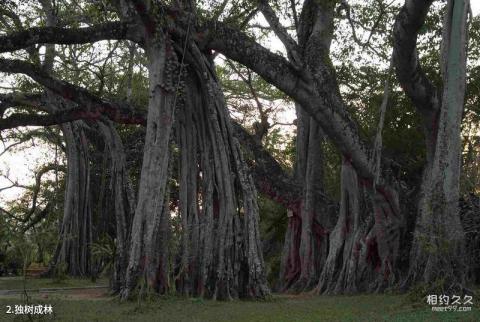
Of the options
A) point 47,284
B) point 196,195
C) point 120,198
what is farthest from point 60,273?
point 196,195

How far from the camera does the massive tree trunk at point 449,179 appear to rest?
6.52 meters

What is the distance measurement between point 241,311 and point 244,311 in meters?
0.03

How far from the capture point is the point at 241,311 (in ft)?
20.0

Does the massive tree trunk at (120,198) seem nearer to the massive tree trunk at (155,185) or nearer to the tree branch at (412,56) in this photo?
the massive tree trunk at (155,185)

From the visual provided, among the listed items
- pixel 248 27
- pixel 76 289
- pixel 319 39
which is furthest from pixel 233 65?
pixel 76 289

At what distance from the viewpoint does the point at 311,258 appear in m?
10.2

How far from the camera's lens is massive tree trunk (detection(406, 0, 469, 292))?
21.4 feet

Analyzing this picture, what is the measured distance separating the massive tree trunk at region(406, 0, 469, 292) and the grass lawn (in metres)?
0.61

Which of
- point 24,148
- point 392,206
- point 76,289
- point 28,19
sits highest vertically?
point 28,19

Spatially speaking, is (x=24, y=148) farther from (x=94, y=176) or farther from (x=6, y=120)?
(x=6, y=120)

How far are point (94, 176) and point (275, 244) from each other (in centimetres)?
474

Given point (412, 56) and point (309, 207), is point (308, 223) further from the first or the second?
point (412, 56)

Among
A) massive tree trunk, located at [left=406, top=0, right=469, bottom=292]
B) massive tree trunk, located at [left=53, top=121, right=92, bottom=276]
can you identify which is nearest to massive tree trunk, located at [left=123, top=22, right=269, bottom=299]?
massive tree trunk, located at [left=406, top=0, right=469, bottom=292]

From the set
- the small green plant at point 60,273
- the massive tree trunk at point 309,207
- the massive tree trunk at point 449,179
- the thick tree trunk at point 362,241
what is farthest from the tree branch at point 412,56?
the small green plant at point 60,273
